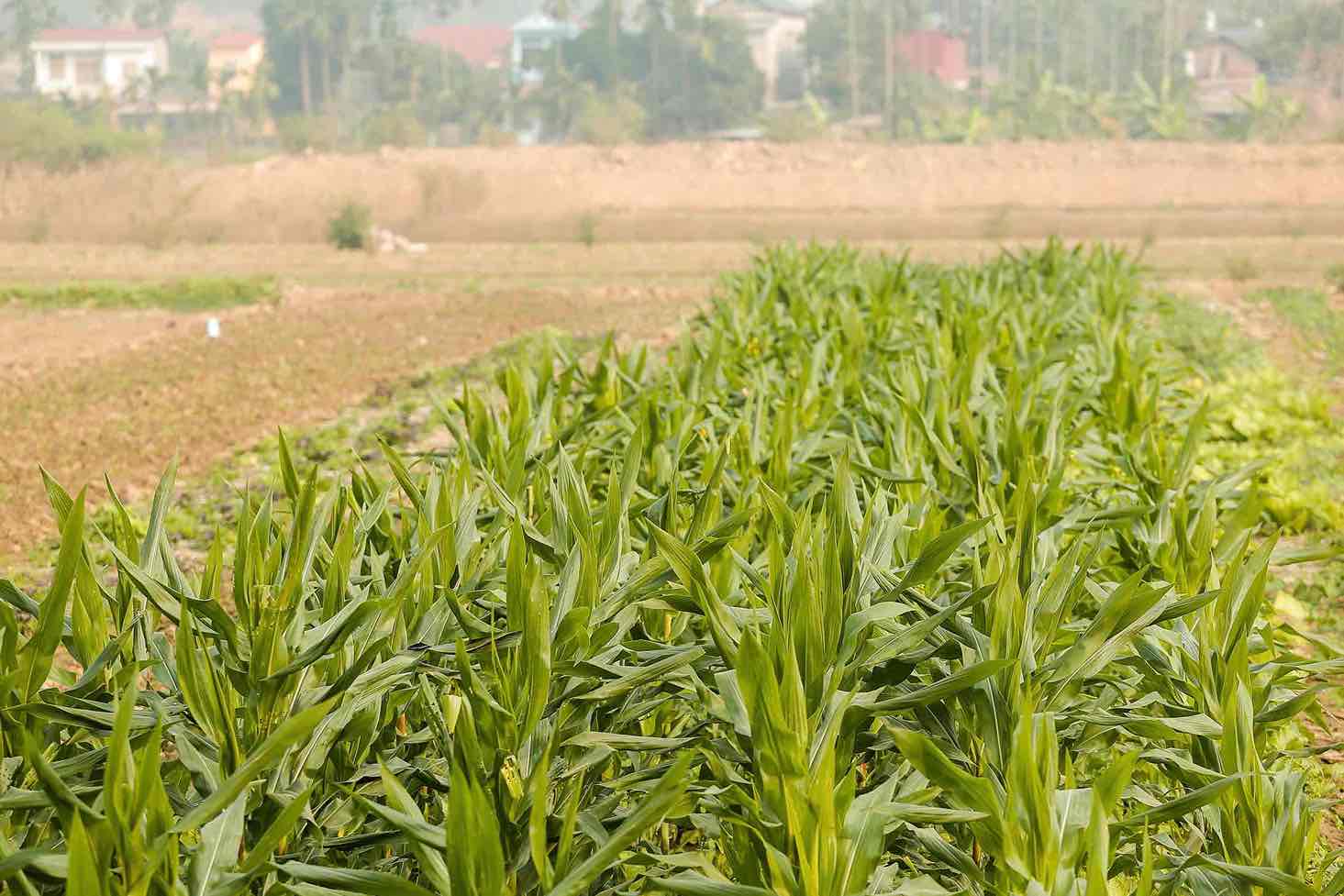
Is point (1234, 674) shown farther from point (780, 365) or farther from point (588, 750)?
point (780, 365)

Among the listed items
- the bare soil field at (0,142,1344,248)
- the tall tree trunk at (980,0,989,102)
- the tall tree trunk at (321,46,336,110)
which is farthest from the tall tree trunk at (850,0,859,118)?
the tall tree trunk at (321,46,336,110)

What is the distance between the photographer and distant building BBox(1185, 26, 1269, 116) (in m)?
66.2

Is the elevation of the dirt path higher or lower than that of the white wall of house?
lower

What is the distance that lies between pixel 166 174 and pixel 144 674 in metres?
38.9

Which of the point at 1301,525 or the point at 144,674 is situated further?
the point at 1301,525

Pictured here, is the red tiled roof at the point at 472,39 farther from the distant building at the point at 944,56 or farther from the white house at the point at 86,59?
the distant building at the point at 944,56

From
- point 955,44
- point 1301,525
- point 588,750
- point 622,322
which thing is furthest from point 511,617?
point 955,44

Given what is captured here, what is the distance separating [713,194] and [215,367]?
3376 centimetres

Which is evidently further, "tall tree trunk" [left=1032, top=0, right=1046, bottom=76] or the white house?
the white house

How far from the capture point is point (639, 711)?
8.80 feet

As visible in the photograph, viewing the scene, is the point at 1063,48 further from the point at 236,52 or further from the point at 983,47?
the point at 236,52

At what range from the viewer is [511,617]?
2475 millimetres

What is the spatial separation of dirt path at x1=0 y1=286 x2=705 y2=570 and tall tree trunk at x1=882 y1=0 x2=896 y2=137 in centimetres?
3625

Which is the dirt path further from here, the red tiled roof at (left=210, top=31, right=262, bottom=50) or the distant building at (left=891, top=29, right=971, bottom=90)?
the red tiled roof at (left=210, top=31, right=262, bottom=50)
